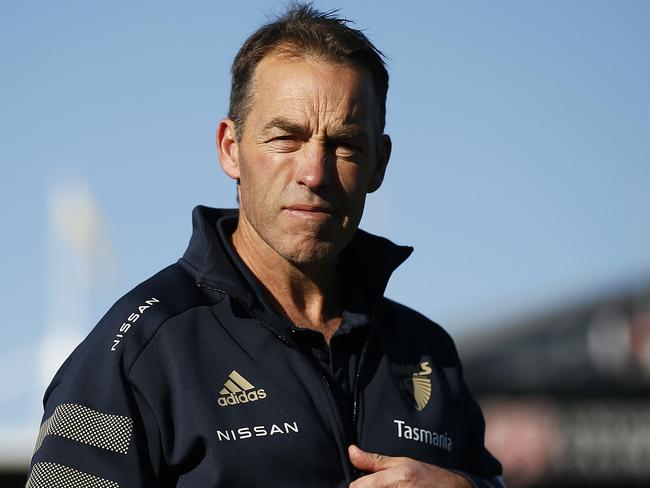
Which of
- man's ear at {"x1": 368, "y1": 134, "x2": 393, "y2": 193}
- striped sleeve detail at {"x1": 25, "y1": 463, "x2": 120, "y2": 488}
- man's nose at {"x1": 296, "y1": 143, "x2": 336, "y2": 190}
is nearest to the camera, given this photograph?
striped sleeve detail at {"x1": 25, "y1": 463, "x2": 120, "y2": 488}

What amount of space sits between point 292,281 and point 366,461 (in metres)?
0.50

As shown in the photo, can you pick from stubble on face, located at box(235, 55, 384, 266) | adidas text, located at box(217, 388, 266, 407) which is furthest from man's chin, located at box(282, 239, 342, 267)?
adidas text, located at box(217, 388, 266, 407)

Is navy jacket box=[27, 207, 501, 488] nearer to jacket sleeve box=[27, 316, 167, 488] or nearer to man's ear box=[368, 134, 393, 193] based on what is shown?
jacket sleeve box=[27, 316, 167, 488]

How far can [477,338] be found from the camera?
39.7 ft

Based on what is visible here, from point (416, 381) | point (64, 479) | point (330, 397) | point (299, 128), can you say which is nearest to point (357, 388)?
point (330, 397)

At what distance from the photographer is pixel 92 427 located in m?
2.65

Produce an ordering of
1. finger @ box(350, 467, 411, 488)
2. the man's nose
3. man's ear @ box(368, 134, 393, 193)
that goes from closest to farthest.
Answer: finger @ box(350, 467, 411, 488) < the man's nose < man's ear @ box(368, 134, 393, 193)

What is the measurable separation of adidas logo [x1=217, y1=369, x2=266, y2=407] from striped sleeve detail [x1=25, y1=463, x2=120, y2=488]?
11.9 inches

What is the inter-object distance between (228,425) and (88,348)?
338 mm

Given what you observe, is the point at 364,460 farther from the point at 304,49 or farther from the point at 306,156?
the point at 304,49

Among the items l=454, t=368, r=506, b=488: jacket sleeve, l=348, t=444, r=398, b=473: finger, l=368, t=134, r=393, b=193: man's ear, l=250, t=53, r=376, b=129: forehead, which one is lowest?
l=454, t=368, r=506, b=488: jacket sleeve

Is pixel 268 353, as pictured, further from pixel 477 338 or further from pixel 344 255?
pixel 477 338

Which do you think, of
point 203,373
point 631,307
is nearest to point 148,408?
point 203,373

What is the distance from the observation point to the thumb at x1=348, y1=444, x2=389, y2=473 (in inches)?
110
